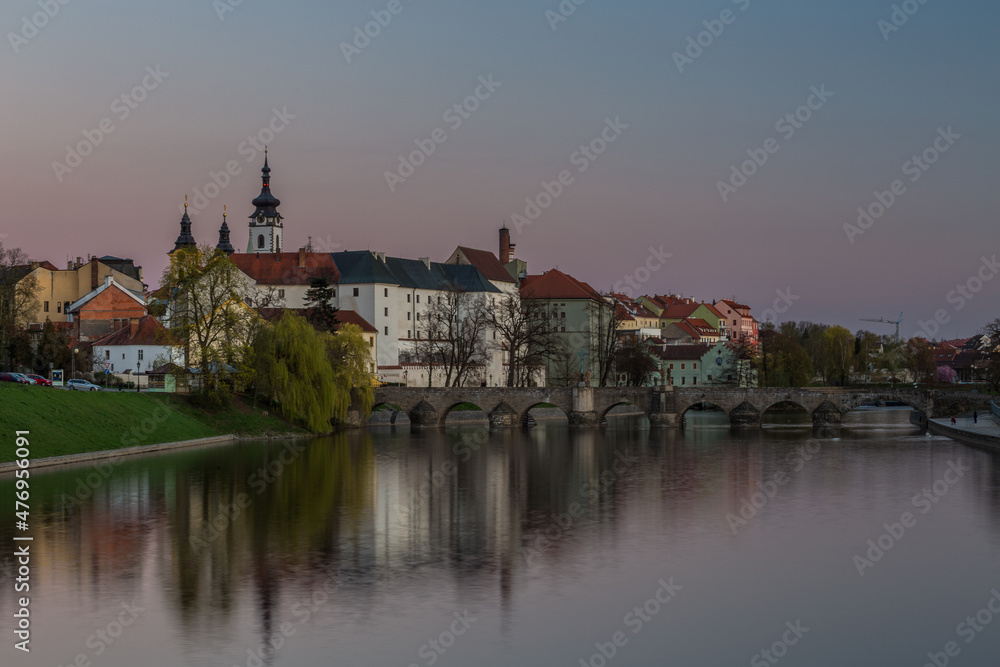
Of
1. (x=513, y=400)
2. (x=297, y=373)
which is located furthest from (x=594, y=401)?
(x=297, y=373)

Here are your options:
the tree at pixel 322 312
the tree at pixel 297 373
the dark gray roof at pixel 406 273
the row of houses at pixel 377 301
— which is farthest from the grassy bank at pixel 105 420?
the dark gray roof at pixel 406 273

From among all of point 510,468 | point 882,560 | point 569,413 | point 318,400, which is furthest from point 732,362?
point 882,560

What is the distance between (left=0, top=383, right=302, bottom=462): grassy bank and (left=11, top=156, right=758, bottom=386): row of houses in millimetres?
17604

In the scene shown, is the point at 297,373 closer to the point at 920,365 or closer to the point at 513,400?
the point at 513,400

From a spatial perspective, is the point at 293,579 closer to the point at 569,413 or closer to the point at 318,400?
the point at 318,400

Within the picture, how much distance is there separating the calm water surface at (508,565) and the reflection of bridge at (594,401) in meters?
27.5

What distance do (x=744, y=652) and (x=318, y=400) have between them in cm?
4468

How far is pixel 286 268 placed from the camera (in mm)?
96750

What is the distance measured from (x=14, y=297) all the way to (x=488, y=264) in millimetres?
42505

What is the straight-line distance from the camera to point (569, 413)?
73625mm

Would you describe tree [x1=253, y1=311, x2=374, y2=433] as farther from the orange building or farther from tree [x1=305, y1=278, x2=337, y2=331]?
the orange building

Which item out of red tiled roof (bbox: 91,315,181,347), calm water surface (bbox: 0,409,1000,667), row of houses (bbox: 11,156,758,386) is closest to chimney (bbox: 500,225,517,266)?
row of houses (bbox: 11,156,758,386)

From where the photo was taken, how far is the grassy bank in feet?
140

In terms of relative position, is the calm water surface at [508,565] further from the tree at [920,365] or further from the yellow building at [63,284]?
the tree at [920,365]
